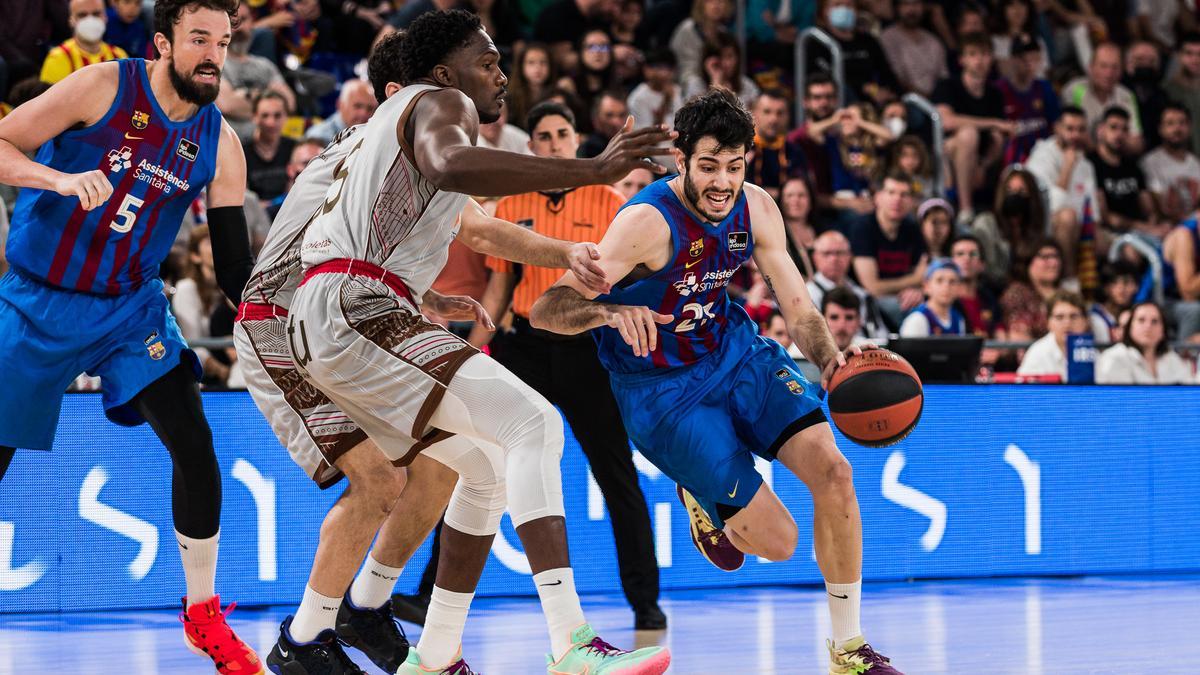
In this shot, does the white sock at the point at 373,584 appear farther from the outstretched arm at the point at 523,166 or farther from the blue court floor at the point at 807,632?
the outstretched arm at the point at 523,166

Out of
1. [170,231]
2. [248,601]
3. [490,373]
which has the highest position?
[170,231]

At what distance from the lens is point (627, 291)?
525 cm

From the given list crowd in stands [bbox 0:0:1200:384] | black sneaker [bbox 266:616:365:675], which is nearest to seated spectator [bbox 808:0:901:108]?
crowd in stands [bbox 0:0:1200:384]

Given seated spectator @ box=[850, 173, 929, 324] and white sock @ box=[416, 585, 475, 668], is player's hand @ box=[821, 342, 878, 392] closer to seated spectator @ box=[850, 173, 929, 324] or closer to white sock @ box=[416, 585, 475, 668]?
white sock @ box=[416, 585, 475, 668]

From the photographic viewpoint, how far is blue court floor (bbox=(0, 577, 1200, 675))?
18.0 feet

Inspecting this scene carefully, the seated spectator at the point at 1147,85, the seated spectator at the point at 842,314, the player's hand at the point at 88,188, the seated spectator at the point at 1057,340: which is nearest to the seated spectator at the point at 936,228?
the seated spectator at the point at 1057,340

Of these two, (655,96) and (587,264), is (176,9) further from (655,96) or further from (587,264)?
(655,96)

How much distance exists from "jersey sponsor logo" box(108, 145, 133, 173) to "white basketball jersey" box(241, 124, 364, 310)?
518 mm

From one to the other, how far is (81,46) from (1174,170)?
929 cm

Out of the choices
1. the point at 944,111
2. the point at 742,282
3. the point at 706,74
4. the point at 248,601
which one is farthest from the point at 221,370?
the point at 944,111

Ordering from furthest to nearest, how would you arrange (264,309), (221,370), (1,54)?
1. (1,54)
2. (221,370)
3. (264,309)

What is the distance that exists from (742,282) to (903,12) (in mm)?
4361

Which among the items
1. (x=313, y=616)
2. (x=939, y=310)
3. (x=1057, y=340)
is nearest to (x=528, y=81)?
(x=939, y=310)

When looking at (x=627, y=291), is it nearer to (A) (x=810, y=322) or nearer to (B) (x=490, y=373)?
(A) (x=810, y=322)
